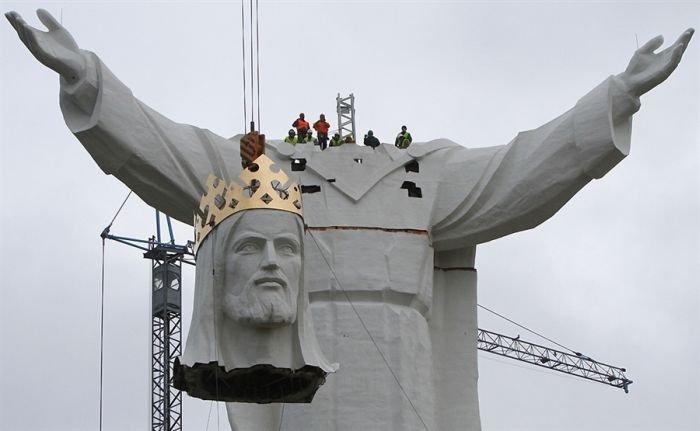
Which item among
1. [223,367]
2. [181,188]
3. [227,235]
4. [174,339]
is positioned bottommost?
[223,367]

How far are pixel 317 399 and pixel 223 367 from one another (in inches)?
112

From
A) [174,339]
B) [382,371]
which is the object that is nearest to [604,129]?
[382,371]

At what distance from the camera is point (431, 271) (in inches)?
789

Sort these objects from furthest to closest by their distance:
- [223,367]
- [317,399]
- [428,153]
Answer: [428,153], [317,399], [223,367]

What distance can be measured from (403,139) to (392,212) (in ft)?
5.27

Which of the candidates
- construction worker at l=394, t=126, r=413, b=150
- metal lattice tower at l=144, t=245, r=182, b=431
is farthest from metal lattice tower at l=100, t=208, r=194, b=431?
construction worker at l=394, t=126, r=413, b=150

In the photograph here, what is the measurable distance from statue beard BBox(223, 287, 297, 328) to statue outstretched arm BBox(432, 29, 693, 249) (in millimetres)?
4055

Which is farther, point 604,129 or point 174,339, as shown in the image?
point 174,339

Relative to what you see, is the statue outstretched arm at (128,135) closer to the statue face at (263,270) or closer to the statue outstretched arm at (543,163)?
the statue outstretched arm at (543,163)

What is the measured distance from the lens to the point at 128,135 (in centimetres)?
1870

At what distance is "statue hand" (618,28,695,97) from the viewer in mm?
18688

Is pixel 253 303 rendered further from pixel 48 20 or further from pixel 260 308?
pixel 48 20

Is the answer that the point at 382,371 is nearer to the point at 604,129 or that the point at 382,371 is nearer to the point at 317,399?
the point at 317,399

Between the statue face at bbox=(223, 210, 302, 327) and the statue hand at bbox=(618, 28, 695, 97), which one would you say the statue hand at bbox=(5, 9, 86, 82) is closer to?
the statue face at bbox=(223, 210, 302, 327)
